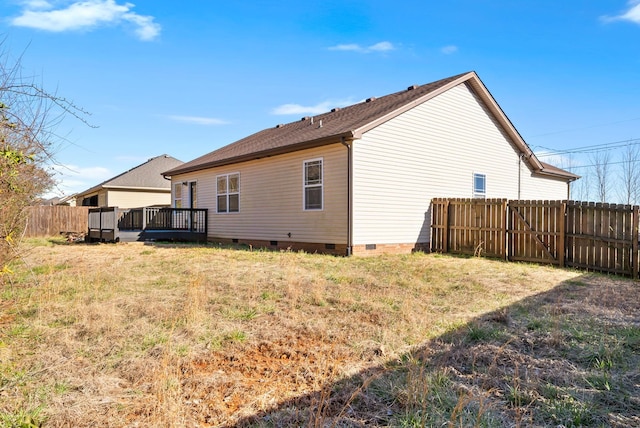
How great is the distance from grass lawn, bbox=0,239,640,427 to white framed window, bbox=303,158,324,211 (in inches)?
192

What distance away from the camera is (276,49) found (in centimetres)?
1368

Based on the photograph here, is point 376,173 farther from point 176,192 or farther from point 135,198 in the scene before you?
point 135,198

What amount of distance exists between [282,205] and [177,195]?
29.2 ft

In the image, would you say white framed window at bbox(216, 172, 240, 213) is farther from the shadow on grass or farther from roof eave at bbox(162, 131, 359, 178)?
the shadow on grass

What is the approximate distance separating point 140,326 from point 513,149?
15.6m

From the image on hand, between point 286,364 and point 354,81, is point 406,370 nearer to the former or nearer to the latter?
point 286,364

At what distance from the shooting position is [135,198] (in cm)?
2803

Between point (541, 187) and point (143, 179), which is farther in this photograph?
point (143, 179)

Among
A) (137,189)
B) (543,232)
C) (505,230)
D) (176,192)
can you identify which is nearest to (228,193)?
(176,192)

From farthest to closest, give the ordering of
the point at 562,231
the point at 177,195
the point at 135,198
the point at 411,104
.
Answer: the point at 135,198 < the point at 177,195 < the point at 411,104 < the point at 562,231

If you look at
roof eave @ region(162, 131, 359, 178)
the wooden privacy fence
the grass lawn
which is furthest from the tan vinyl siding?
the grass lawn

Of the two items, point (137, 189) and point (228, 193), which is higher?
point (137, 189)

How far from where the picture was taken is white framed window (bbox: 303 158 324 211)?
12.2m

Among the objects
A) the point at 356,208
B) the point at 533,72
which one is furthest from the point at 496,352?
the point at 533,72
